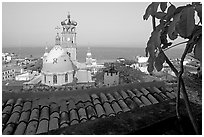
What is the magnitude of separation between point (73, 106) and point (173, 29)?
2482 mm

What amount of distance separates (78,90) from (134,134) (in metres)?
2.57

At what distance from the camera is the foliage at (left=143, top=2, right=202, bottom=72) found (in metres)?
0.79

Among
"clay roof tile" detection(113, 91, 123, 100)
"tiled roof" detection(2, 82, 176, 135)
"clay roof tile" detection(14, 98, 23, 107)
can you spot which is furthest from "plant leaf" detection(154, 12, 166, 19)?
"clay roof tile" detection(14, 98, 23, 107)

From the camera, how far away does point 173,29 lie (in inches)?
32.5

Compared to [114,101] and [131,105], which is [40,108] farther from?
[131,105]

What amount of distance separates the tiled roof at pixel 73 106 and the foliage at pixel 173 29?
131 centimetres

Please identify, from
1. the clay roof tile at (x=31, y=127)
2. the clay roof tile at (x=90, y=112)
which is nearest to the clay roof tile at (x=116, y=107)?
the clay roof tile at (x=90, y=112)

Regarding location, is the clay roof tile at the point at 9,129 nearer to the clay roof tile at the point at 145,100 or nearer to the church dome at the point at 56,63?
the clay roof tile at the point at 145,100

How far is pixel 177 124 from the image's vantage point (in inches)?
45.6

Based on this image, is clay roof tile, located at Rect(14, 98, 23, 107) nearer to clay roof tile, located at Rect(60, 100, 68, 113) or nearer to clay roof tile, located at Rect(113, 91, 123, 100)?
clay roof tile, located at Rect(60, 100, 68, 113)

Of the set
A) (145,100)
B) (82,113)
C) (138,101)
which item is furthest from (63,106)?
(145,100)

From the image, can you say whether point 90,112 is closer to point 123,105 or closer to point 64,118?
point 64,118

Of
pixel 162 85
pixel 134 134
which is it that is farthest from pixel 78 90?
pixel 134 134

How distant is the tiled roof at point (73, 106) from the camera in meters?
2.52
